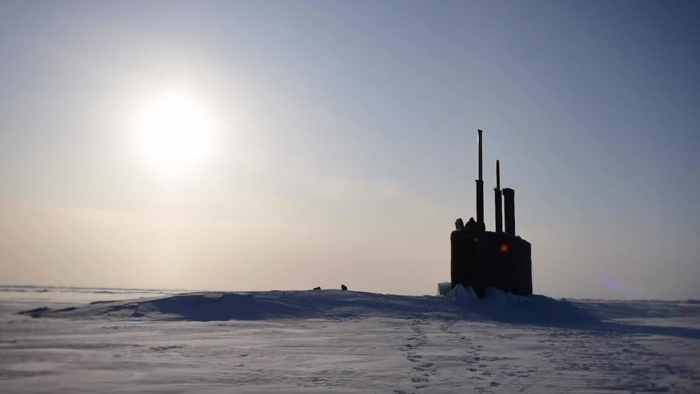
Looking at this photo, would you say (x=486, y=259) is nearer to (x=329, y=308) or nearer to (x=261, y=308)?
(x=329, y=308)

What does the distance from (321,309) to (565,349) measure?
881 cm

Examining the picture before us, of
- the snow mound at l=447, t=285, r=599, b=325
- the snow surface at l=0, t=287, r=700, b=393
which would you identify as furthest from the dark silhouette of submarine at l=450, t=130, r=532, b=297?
the snow surface at l=0, t=287, r=700, b=393

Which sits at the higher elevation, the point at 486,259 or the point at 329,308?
the point at 486,259

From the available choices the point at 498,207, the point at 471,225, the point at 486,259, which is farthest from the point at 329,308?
the point at 498,207

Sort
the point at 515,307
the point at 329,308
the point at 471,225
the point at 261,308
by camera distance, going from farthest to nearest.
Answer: the point at 471,225 → the point at 515,307 → the point at 329,308 → the point at 261,308

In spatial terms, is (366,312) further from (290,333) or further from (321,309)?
(290,333)

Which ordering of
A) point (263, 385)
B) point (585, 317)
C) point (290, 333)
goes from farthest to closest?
1. point (585, 317)
2. point (290, 333)
3. point (263, 385)

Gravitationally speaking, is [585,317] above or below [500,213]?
below

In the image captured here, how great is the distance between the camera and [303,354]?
320 inches

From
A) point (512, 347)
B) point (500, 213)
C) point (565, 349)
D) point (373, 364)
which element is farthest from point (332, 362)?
point (500, 213)

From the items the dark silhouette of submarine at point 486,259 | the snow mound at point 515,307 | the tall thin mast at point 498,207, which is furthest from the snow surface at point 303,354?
the tall thin mast at point 498,207

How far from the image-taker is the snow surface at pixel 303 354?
18.9 ft

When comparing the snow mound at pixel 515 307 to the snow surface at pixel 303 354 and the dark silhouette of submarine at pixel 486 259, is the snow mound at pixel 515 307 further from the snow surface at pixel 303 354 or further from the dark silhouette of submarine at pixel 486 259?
the snow surface at pixel 303 354

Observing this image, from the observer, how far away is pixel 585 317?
65.6 ft
